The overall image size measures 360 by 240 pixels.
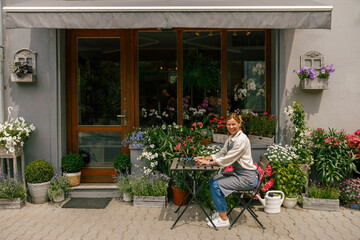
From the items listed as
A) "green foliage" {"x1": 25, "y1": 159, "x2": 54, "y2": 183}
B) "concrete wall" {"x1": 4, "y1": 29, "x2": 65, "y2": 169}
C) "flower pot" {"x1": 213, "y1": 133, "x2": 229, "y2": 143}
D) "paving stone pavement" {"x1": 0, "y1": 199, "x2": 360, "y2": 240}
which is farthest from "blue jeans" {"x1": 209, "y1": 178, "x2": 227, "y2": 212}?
"concrete wall" {"x1": 4, "y1": 29, "x2": 65, "y2": 169}

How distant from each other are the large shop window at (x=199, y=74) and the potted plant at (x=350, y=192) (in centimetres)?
191

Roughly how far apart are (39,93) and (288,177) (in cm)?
448

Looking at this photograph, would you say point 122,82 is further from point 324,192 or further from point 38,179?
point 324,192

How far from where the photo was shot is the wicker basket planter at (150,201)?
529 cm

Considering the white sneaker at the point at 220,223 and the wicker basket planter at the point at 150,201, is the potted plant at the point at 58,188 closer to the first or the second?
the wicker basket planter at the point at 150,201

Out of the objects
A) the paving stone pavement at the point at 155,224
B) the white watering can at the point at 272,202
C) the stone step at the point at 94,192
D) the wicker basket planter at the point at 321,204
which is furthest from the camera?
the stone step at the point at 94,192

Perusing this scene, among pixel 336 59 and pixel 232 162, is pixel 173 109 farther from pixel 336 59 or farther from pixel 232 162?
pixel 336 59

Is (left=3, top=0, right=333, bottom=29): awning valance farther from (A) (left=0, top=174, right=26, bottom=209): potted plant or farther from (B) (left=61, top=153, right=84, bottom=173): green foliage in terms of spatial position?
(A) (left=0, top=174, right=26, bottom=209): potted plant

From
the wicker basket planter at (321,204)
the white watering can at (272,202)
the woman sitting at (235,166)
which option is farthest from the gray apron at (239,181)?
the wicker basket planter at (321,204)

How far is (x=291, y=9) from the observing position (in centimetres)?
466

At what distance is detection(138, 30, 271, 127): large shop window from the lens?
20.3ft

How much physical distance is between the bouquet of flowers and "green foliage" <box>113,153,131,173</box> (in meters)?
1.54

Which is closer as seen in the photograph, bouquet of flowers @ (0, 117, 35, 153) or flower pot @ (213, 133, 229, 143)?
bouquet of flowers @ (0, 117, 35, 153)

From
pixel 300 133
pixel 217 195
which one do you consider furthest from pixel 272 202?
pixel 300 133
